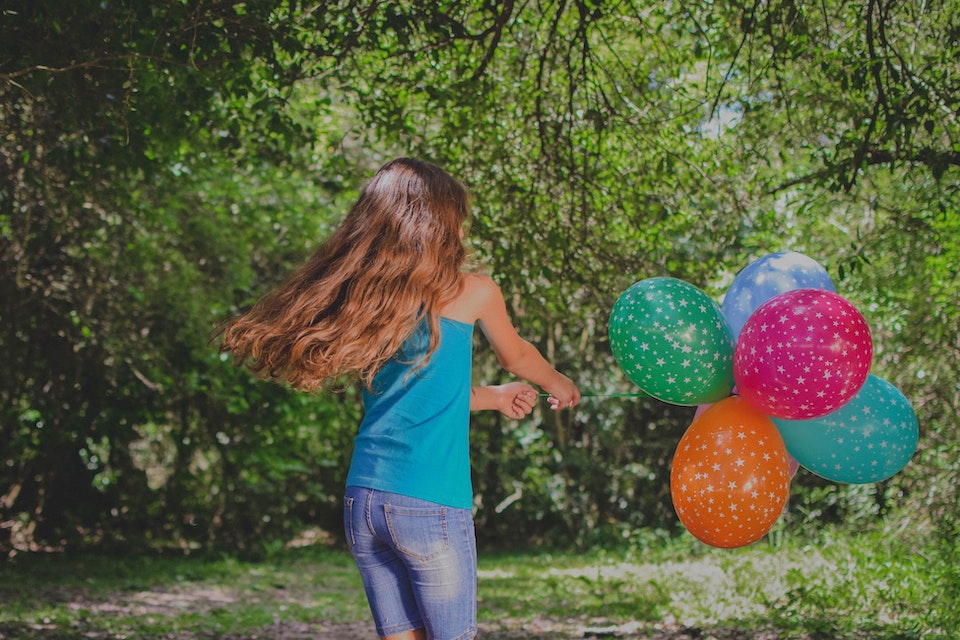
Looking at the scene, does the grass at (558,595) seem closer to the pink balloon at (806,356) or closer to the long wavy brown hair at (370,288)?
the pink balloon at (806,356)

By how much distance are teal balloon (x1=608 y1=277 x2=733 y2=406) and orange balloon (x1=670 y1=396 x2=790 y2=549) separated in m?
A: 0.10

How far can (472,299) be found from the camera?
2.11 m

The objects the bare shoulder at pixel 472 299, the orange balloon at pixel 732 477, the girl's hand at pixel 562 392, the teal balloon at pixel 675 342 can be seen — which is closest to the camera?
the bare shoulder at pixel 472 299

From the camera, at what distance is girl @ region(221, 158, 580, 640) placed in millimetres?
1955

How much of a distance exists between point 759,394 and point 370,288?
1158mm

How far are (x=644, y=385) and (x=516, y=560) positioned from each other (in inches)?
228

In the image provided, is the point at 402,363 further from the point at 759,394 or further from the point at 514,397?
the point at 759,394

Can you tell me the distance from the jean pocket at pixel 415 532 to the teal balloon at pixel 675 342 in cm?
103

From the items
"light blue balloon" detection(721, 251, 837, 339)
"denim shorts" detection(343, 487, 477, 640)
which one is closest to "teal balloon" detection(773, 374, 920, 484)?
"light blue balloon" detection(721, 251, 837, 339)

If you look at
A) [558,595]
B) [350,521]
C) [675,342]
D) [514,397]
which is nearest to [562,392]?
[514,397]

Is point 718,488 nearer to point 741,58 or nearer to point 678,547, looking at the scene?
point 741,58

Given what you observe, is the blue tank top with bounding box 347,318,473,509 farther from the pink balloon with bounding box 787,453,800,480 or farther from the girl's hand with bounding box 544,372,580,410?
the pink balloon with bounding box 787,453,800,480

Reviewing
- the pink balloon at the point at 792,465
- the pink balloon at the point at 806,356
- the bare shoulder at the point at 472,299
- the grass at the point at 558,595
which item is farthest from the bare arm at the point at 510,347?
the grass at the point at 558,595

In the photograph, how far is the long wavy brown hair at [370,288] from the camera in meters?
2.02
